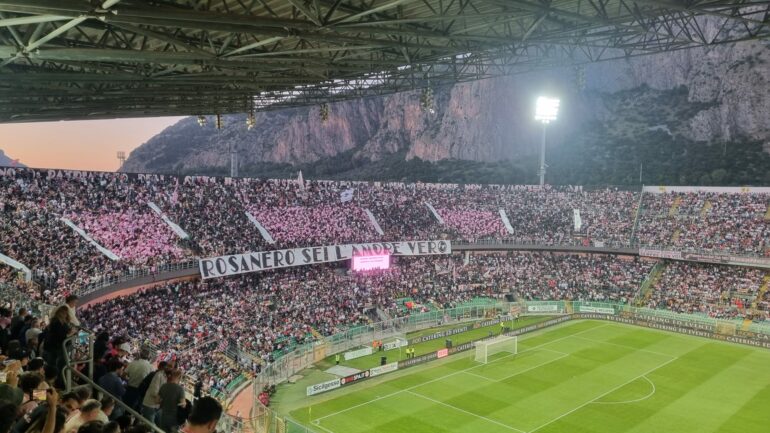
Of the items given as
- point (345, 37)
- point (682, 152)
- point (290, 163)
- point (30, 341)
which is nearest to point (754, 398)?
point (345, 37)

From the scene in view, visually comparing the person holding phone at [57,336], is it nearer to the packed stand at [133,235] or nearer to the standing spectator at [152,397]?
the standing spectator at [152,397]

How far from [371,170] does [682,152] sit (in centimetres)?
5382

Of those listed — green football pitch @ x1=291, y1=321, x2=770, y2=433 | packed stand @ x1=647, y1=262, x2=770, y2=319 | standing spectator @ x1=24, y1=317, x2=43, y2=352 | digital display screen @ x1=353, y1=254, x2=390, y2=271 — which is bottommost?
green football pitch @ x1=291, y1=321, x2=770, y2=433

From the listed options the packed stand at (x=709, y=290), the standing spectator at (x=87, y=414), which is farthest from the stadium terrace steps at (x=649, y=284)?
the standing spectator at (x=87, y=414)

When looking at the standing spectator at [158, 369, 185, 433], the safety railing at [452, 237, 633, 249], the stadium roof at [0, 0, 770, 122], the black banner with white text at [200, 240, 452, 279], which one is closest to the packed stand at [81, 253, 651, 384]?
the black banner with white text at [200, 240, 452, 279]

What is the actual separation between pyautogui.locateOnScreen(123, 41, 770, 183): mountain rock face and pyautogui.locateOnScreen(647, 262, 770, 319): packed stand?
123 ft

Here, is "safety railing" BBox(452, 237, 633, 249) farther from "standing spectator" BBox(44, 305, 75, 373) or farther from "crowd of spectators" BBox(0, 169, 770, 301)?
"standing spectator" BBox(44, 305, 75, 373)

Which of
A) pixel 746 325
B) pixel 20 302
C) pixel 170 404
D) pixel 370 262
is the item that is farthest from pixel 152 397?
pixel 746 325

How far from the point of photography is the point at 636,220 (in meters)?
56.3

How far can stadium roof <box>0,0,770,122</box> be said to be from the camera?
13.7 m

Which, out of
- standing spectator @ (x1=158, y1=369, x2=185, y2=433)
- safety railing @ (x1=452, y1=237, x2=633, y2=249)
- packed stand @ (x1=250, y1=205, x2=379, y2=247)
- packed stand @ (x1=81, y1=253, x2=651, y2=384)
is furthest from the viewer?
safety railing @ (x1=452, y1=237, x2=633, y2=249)

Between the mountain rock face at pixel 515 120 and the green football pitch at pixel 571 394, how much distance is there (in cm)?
5484

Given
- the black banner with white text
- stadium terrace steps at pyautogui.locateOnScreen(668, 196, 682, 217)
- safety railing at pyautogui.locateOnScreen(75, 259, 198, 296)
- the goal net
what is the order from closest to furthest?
1. safety railing at pyautogui.locateOnScreen(75, 259, 198, 296)
2. the goal net
3. the black banner with white text
4. stadium terrace steps at pyautogui.locateOnScreen(668, 196, 682, 217)

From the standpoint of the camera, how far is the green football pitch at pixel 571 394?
25266 millimetres
